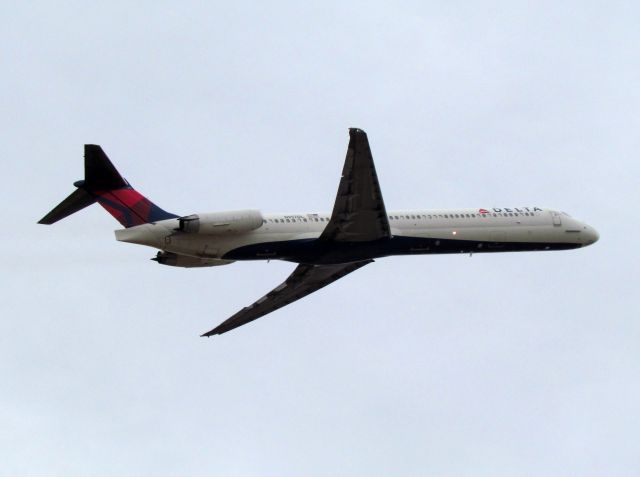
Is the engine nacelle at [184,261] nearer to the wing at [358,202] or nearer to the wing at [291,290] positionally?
the wing at [358,202]

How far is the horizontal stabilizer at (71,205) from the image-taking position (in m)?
45.9

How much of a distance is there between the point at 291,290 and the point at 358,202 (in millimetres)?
9523

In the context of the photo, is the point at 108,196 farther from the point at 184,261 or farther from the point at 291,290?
the point at 291,290

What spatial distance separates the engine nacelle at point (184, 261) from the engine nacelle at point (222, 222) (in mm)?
2317

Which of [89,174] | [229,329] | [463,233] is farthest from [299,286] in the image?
[89,174]

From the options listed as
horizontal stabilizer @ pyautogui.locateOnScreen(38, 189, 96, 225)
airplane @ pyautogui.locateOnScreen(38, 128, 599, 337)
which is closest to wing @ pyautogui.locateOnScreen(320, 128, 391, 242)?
airplane @ pyautogui.locateOnScreen(38, 128, 599, 337)

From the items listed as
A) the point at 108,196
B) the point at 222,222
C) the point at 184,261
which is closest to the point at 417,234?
the point at 222,222

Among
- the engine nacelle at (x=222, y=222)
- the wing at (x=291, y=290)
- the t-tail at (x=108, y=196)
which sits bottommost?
the wing at (x=291, y=290)

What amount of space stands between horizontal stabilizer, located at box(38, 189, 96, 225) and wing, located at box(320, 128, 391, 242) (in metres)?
9.17

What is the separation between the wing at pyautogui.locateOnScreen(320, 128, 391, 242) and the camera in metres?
44.2

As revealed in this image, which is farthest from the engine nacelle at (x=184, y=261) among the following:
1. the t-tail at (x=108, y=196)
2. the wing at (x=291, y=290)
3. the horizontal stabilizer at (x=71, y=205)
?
the wing at (x=291, y=290)

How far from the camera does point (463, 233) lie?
51062mm

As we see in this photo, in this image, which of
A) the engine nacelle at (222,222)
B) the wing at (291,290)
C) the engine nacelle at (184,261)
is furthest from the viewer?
the wing at (291,290)

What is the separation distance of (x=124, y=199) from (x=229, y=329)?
10.4m
